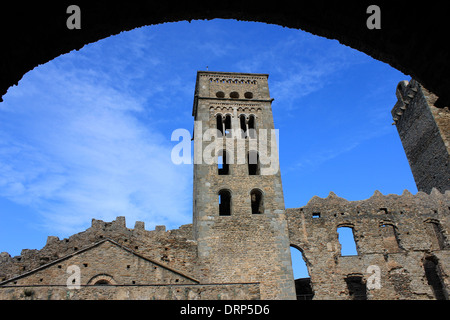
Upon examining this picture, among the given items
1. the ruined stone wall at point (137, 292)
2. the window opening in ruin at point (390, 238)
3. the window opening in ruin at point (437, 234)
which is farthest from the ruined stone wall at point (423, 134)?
the ruined stone wall at point (137, 292)

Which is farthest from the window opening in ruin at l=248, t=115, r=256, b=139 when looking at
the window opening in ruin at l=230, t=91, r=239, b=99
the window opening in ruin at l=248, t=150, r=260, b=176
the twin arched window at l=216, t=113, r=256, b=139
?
the window opening in ruin at l=230, t=91, r=239, b=99

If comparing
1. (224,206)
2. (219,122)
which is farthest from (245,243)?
(219,122)

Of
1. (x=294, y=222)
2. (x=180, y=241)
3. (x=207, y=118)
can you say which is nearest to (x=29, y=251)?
(x=180, y=241)

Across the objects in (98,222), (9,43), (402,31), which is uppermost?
(98,222)

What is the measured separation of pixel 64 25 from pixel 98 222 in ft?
50.9

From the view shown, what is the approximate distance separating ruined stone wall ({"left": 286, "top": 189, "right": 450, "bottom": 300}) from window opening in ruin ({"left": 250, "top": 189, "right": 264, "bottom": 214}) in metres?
2.05

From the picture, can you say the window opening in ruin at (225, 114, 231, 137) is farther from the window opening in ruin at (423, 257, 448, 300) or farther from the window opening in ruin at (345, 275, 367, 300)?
the window opening in ruin at (423, 257, 448, 300)

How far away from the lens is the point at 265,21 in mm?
3961

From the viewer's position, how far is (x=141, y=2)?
11.4 ft

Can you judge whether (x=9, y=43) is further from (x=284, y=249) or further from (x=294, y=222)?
(x=294, y=222)

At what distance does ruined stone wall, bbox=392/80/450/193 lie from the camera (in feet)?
80.8

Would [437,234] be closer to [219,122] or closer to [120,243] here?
[219,122]

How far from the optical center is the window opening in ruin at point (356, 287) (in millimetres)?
19656

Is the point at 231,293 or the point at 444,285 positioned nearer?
the point at 231,293
